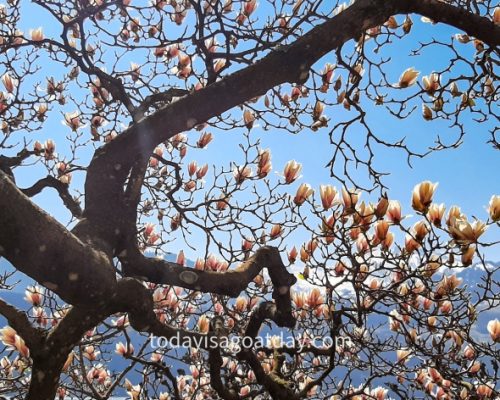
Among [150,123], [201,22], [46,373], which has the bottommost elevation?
[46,373]

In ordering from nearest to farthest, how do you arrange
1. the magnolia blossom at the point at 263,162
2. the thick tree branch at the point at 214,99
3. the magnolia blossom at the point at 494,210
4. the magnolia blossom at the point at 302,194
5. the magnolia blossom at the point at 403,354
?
the thick tree branch at the point at 214,99, the magnolia blossom at the point at 494,210, the magnolia blossom at the point at 302,194, the magnolia blossom at the point at 403,354, the magnolia blossom at the point at 263,162

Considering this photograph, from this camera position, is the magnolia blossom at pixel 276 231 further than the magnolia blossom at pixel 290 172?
Yes

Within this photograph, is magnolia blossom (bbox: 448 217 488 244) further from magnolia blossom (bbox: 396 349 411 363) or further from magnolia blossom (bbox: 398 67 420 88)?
magnolia blossom (bbox: 396 349 411 363)

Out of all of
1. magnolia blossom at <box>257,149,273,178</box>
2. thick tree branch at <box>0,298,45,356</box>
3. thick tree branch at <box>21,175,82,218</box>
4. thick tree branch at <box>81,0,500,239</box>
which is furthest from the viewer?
magnolia blossom at <box>257,149,273,178</box>

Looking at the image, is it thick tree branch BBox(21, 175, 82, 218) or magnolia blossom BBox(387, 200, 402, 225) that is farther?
magnolia blossom BBox(387, 200, 402, 225)

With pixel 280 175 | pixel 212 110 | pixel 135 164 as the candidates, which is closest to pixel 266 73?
pixel 212 110

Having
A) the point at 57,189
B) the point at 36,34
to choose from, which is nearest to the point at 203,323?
the point at 57,189

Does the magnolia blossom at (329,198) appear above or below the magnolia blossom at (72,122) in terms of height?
below

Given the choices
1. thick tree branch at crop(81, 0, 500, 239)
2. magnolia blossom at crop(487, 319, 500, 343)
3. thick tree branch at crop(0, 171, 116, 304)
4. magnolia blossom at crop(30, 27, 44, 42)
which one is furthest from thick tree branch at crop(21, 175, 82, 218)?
magnolia blossom at crop(487, 319, 500, 343)

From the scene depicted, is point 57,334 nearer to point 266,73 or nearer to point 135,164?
point 135,164

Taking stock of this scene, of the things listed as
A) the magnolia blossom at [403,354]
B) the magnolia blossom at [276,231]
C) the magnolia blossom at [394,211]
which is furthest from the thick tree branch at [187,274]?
the magnolia blossom at [403,354]

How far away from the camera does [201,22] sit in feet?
7.77

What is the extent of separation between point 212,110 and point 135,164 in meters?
0.36

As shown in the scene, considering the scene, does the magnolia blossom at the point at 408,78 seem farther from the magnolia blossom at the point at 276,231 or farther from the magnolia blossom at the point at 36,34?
the magnolia blossom at the point at 36,34
